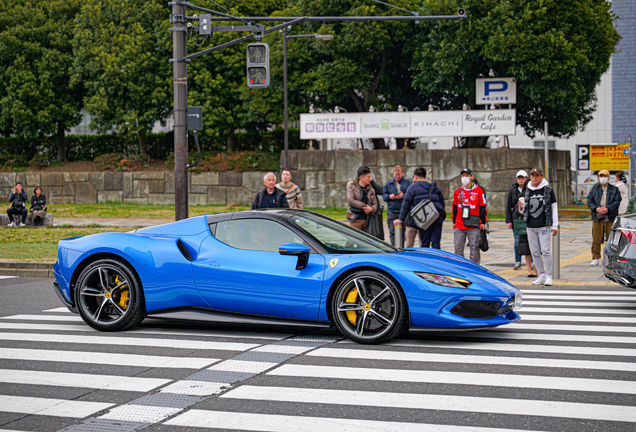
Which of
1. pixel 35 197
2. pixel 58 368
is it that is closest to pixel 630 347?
pixel 58 368

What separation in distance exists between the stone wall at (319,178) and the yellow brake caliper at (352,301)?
24770 mm

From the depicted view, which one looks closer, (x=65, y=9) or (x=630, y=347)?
(x=630, y=347)

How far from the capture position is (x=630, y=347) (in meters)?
6.46

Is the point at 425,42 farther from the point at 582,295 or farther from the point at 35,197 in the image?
the point at 582,295

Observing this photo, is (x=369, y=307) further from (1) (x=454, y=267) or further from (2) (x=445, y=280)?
(1) (x=454, y=267)

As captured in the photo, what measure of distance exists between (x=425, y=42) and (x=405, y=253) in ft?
83.7

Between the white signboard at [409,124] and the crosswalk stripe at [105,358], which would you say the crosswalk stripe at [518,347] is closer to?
the crosswalk stripe at [105,358]

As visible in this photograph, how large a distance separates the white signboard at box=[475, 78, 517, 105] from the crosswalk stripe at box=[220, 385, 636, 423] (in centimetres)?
2717

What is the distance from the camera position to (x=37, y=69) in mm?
38094

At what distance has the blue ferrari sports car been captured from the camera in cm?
639

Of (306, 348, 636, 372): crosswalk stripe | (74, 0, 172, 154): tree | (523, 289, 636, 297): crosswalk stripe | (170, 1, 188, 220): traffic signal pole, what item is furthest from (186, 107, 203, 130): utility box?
(74, 0, 172, 154): tree

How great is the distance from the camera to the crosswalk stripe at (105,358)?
586 centimetres

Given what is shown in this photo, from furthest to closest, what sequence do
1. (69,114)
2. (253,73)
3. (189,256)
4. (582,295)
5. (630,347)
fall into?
(69,114)
(253,73)
(582,295)
(189,256)
(630,347)

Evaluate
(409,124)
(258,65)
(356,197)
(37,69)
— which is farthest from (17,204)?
(37,69)
